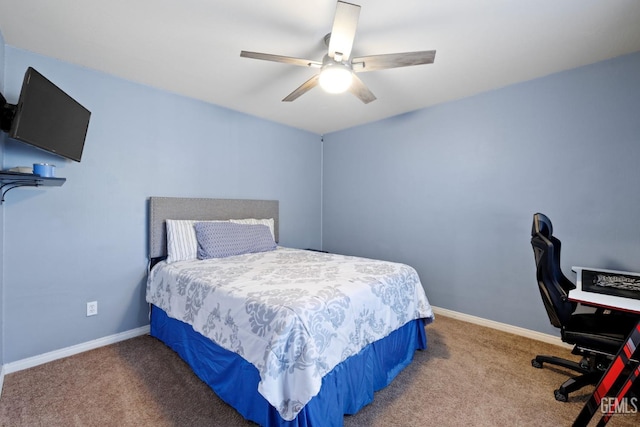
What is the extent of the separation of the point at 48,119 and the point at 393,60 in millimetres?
2315

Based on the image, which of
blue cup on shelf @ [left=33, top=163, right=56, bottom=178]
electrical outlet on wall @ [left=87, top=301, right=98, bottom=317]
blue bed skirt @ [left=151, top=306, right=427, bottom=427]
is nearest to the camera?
blue bed skirt @ [left=151, top=306, right=427, bottom=427]

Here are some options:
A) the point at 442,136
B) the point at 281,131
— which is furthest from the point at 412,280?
the point at 281,131

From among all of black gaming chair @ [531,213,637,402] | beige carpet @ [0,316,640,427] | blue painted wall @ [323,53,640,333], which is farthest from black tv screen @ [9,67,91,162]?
black gaming chair @ [531,213,637,402]

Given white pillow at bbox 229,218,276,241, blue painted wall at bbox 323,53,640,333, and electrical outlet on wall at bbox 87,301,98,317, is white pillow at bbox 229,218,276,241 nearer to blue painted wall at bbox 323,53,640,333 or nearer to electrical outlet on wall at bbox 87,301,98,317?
blue painted wall at bbox 323,53,640,333

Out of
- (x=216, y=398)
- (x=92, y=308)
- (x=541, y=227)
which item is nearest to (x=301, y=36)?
(x=541, y=227)

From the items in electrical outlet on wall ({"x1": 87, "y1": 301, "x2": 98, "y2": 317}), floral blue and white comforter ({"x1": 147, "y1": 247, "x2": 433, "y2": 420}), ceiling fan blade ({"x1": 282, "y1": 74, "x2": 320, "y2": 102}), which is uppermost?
ceiling fan blade ({"x1": 282, "y1": 74, "x2": 320, "y2": 102})

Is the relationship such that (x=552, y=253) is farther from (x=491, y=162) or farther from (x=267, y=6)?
(x=267, y=6)

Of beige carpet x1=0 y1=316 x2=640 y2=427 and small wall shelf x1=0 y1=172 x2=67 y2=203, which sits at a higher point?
small wall shelf x1=0 y1=172 x2=67 y2=203

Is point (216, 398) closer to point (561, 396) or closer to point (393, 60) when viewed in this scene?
point (561, 396)

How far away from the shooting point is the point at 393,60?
5.66 feet

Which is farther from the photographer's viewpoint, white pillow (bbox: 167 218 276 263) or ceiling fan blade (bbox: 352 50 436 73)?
white pillow (bbox: 167 218 276 263)

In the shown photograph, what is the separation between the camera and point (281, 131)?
3863mm

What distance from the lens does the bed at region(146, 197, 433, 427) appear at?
4.20ft

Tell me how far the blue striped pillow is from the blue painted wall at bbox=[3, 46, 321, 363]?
0.54 metres
